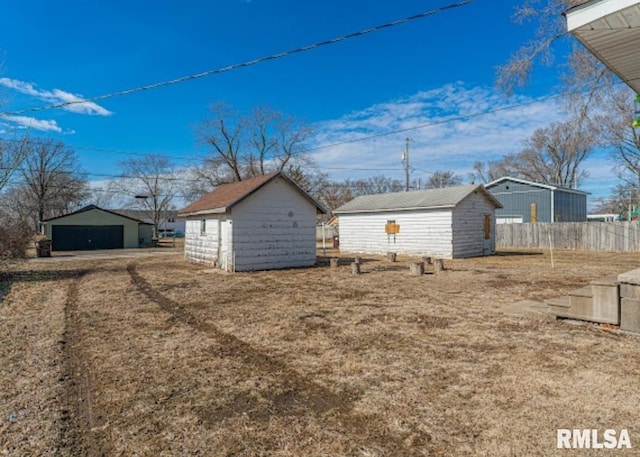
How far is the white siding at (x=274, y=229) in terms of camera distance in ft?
44.7

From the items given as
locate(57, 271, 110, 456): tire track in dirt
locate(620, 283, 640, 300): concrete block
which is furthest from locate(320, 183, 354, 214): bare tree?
locate(57, 271, 110, 456): tire track in dirt

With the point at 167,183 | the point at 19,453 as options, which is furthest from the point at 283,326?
the point at 167,183

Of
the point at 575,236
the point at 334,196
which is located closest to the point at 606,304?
the point at 575,236

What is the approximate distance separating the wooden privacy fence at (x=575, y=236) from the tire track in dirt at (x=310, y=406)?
790 inches

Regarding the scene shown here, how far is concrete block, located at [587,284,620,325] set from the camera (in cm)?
539

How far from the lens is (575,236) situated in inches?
909

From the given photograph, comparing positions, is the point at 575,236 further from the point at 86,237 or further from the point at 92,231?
the point at 86,237

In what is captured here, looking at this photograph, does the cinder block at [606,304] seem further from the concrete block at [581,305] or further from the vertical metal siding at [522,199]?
the vertical metal siding at [522,199]

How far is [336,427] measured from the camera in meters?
2.89

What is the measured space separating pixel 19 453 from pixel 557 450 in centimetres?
385

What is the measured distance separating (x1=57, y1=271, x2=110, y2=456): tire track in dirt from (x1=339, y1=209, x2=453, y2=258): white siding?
1619cm

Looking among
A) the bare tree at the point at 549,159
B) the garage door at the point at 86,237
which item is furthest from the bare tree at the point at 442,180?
the garage door at the point at 86,237

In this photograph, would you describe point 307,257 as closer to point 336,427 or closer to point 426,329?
point 426,329

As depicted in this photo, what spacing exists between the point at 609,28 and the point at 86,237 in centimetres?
3470
